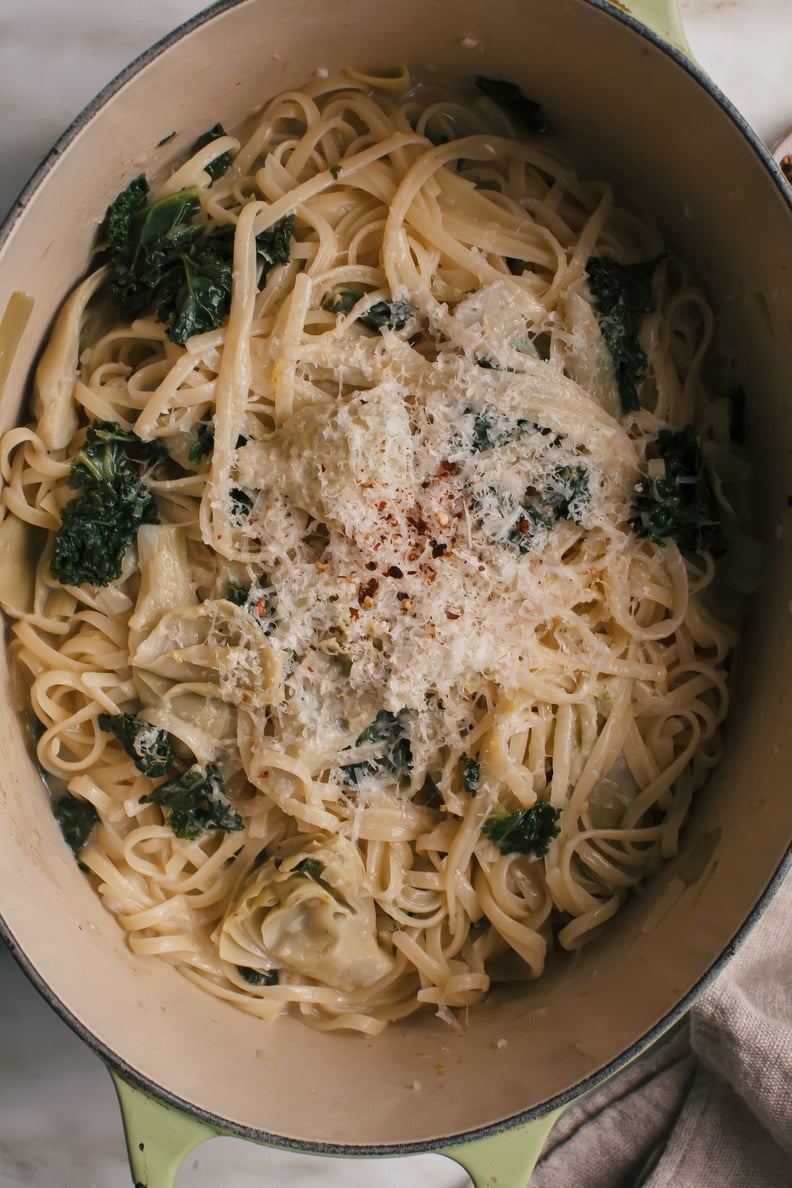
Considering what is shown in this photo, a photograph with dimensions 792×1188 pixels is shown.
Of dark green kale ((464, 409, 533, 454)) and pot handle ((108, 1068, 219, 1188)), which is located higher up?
dark green kale ((464, 409, 533, 454))

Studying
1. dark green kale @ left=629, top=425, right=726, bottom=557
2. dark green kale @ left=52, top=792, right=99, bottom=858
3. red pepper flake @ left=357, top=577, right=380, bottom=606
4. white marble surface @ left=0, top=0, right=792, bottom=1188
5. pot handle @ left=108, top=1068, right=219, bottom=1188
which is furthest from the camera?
white marble surface @ left=0, top=0, right=792, bottom=1188

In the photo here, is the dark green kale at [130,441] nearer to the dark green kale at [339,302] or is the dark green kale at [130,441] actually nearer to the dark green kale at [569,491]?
the dark green kale at [339,302]

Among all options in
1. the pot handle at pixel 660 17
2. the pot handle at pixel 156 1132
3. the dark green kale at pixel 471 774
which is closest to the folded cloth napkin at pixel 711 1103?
the dark green kale at pixel 471 774

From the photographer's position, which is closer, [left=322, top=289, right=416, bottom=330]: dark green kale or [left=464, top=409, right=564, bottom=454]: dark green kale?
→ [left=464, top=409, right=564, bottom=454]: dark green kale

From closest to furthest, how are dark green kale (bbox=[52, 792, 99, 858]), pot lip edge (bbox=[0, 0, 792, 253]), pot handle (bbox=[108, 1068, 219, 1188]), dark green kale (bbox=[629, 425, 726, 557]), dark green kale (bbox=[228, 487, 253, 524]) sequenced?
pot lip edge (bbox=[0, 0, 792, 253]), pot handle (bbox=[108, 1068, 219, 1188]), dark green kale (bbox=[228, 487, 253, 524]), dark green kale (bbox=[629, 425, 726, 557]), dark green kale (bbox=[52, 792, 99, 858])

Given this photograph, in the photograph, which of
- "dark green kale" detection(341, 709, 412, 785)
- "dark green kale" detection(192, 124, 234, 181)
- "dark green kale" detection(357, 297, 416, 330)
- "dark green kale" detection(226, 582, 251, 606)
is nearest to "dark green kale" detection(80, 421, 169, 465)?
"dark green kale" detection(226, 582, 251, 606)

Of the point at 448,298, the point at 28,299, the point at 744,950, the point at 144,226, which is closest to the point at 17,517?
the point at 28,299

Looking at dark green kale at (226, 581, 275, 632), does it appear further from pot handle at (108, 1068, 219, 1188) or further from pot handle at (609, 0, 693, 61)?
pot handle at (609, 0, 693, 61)

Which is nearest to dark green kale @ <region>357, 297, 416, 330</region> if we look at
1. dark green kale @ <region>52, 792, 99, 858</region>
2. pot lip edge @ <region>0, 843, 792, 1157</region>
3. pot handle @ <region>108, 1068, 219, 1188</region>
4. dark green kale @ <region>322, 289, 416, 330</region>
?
dark green kale @ <region>322, 289, 416, 330</region>
